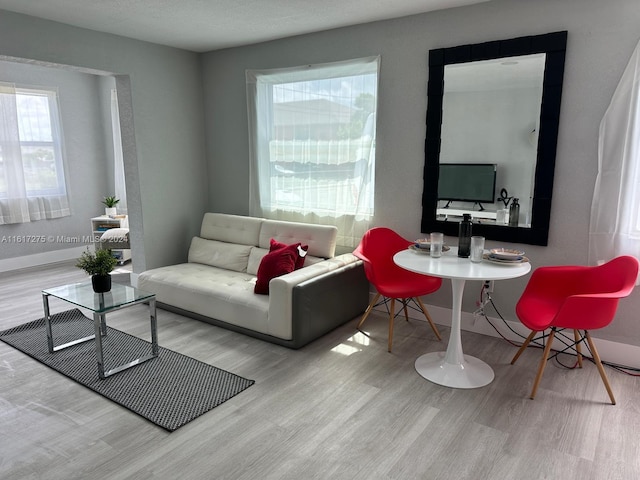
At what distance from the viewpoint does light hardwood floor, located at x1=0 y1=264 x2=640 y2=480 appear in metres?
2.05

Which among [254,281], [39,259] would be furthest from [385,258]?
[39,259]

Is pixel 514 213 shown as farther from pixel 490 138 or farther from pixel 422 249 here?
pixel 422 249

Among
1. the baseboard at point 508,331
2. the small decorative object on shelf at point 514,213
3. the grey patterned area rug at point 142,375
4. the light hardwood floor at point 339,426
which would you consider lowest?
the light hardwood floor at point 339,426

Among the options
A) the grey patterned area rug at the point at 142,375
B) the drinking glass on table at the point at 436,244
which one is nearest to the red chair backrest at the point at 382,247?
the drinking glass on table at the point at 436,244

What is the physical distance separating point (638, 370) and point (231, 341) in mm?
2828

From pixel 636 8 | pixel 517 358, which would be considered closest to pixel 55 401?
pixel 517 358

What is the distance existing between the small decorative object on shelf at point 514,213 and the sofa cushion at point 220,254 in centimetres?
233

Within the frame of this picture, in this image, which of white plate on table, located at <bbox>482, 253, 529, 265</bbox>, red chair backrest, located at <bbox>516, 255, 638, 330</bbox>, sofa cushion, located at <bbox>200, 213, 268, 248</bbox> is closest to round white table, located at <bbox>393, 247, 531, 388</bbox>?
white plate on table, located at <bbox>482, 253, 529, 265</bbox>

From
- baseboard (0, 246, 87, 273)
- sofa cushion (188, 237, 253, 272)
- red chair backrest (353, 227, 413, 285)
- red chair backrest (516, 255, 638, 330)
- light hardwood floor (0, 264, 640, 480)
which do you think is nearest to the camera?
light hardwood floor (0, 264, 640, 480)

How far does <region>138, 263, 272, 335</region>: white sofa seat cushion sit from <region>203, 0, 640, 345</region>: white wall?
1.14 metres

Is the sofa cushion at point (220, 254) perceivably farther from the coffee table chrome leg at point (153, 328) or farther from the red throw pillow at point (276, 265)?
the coffee table chrome leg at point (153, 328)

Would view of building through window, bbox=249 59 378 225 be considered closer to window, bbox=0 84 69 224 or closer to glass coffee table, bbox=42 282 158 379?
glass coffee table, bbox=42 282 158 379

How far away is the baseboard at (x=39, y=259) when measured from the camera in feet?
18.0

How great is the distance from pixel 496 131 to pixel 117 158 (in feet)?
16.5
